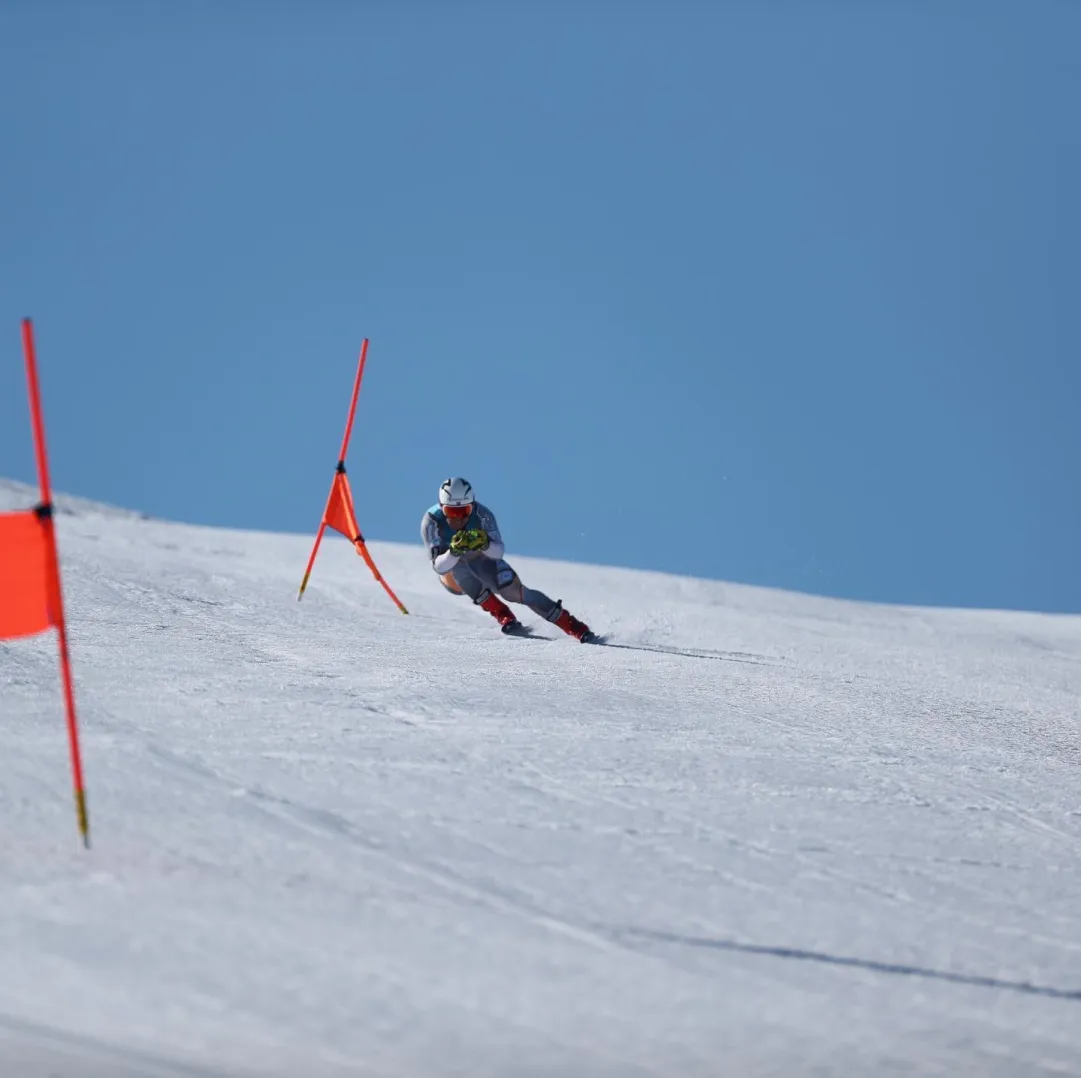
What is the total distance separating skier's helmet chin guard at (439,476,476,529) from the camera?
1196cm

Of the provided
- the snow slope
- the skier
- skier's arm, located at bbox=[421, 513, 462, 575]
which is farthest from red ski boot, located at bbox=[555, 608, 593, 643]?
the snow slope

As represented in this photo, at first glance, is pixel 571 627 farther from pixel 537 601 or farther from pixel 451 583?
pixel 451 583

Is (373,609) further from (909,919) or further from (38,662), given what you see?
(909,919)

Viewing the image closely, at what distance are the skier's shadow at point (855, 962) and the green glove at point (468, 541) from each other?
7154 millimetres

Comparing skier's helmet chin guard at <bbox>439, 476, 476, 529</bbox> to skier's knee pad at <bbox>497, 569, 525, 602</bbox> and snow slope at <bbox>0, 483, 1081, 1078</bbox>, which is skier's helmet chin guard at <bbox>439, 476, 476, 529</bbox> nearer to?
skier's knee pad at <bbox>497, 569, 525, 602</bbox>

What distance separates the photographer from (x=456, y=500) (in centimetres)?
1199

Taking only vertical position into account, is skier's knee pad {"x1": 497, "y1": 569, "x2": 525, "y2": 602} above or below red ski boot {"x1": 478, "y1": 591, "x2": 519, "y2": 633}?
above

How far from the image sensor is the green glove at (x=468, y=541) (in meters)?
11.9

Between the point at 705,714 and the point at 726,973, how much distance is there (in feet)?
12.4

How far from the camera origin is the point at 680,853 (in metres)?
5.78

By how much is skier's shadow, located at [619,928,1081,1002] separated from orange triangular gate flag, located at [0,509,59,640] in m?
2.52

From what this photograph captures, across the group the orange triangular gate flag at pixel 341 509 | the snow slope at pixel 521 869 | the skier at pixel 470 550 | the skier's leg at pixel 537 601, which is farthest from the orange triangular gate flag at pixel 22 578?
the orange triangular gate flag at pixel 341 509

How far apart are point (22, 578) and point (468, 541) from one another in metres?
6.72

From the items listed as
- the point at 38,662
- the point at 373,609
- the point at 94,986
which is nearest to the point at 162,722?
the point at 38,662
